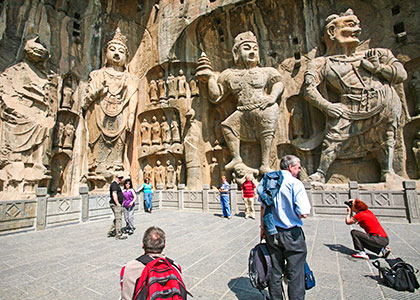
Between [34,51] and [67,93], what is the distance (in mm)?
2015

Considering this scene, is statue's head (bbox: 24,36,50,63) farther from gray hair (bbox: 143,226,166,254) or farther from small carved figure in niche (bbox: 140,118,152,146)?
Answer: gray hair (bbox: 143,226,166,254)

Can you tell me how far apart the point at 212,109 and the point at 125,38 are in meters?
5.83

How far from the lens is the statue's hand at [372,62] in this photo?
8562 mm

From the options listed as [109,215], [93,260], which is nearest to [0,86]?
[109,215]

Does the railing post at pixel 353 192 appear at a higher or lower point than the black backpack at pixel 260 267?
higher

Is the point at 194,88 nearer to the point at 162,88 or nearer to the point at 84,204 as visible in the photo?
the point at 162,88

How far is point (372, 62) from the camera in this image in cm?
866

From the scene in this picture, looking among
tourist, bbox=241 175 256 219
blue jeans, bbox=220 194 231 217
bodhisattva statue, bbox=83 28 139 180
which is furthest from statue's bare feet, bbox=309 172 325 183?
bodhisattva statue, bbox=83 28 139 180

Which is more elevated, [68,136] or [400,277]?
[68,136]

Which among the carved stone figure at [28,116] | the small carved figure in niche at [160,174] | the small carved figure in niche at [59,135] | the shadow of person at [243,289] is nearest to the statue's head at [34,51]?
the carved stone figure at [28,116]

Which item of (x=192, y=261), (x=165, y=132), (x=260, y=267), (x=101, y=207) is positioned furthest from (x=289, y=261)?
(x=165, y=132)

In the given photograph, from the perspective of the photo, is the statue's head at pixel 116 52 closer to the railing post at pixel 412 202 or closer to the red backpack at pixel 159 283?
the red backpack at pixel 159 283

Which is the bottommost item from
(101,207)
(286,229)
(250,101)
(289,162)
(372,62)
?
(101,207)

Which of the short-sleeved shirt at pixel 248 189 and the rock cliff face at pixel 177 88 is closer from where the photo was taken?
the short-sleeved shirt at pixel 248 189
